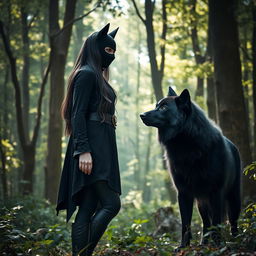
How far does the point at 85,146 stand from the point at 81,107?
42 centimetres

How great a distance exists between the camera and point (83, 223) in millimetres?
4176

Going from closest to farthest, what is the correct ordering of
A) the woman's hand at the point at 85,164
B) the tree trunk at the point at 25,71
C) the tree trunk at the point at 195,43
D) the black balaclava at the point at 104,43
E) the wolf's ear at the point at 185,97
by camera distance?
the woman's hand at the point at 85,164 < the black balaclava at the point at 104,43 < the wolf's ear at the point at 185,97 < the tree trunk at the point at 195,43 < the tree trunk at the point at 25,71

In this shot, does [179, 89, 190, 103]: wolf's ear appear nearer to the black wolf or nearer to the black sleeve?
the black wolf

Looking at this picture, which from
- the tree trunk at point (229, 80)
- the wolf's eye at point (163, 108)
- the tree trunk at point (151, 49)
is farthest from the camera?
the tree trunk at point (151, 49)

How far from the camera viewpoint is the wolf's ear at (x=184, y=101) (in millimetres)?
5266

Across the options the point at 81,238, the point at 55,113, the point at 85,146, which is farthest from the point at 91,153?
the point at 55,113

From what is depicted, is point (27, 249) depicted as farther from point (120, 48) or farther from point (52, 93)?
point (120, 48)

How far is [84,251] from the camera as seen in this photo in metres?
4.11

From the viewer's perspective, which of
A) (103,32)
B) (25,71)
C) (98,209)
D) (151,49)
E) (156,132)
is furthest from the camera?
(25,71)

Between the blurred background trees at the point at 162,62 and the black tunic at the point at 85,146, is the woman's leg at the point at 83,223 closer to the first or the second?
the black tunic at the point at 85,146

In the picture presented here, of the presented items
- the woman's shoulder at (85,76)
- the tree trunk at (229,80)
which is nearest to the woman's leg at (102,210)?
the woman's shoulder at (85,76)

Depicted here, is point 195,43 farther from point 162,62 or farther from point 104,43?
point 104,43

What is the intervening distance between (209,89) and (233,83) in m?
6.21

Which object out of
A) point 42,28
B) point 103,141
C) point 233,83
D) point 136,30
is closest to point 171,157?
point 103,141
